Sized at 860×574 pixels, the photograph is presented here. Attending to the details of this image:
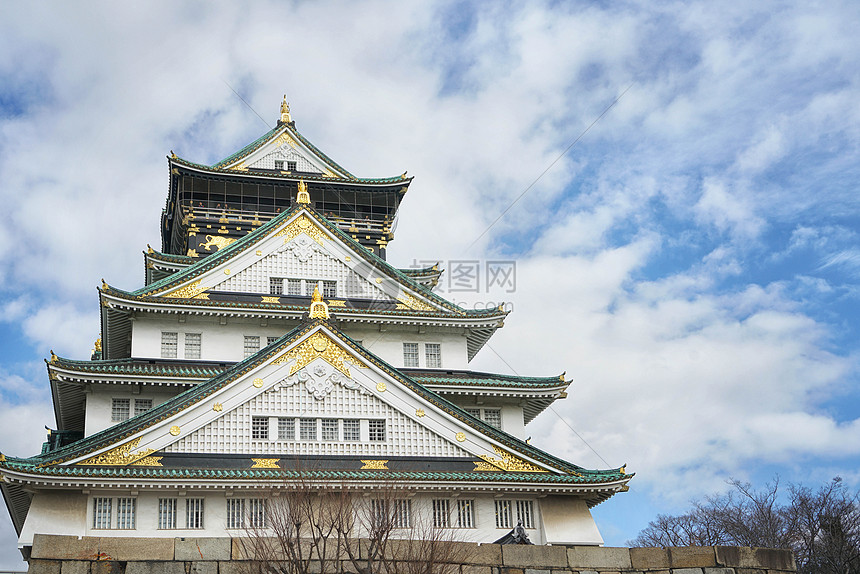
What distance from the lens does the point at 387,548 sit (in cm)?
2055

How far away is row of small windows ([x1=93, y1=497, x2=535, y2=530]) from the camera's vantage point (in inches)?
1021

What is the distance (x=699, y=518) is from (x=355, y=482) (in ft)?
197

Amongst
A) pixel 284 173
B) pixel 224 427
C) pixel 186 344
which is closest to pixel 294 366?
pixel 224 427

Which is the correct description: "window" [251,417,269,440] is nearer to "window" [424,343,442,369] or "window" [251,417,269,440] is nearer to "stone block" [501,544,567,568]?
"stone block" [501,544,567,568]

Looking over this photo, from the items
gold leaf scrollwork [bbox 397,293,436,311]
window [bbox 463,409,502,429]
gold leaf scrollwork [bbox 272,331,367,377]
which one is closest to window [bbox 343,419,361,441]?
gold leaf scrollwork [bbox 272,331,367,377]

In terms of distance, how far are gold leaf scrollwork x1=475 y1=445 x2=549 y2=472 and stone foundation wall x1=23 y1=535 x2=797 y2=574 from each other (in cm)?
616

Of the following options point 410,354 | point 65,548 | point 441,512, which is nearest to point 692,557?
point 441,512

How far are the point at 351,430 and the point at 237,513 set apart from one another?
437 centimetres

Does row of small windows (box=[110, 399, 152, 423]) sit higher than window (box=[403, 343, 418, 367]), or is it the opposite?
window (box=[403, 343, 418, 367])

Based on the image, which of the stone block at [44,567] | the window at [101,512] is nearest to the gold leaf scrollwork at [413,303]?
the window at [101,512]

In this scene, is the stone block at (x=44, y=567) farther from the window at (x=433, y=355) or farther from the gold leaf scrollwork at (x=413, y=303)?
the gold leaf scrollwork at (x=413, y=303)

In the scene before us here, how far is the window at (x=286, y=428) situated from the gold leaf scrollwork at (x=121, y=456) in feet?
12.8

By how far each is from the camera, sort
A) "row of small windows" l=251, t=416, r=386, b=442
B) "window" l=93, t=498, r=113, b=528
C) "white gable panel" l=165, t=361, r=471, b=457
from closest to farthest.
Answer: "window" l=93, t=498, r=113, b=528, "white gable panel" l=165, t=361, r=471, b=457, "row of small windows" l=251, t=416, r=386, b=442

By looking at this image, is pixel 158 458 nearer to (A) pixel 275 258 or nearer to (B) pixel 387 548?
(B) pixel 387 548
